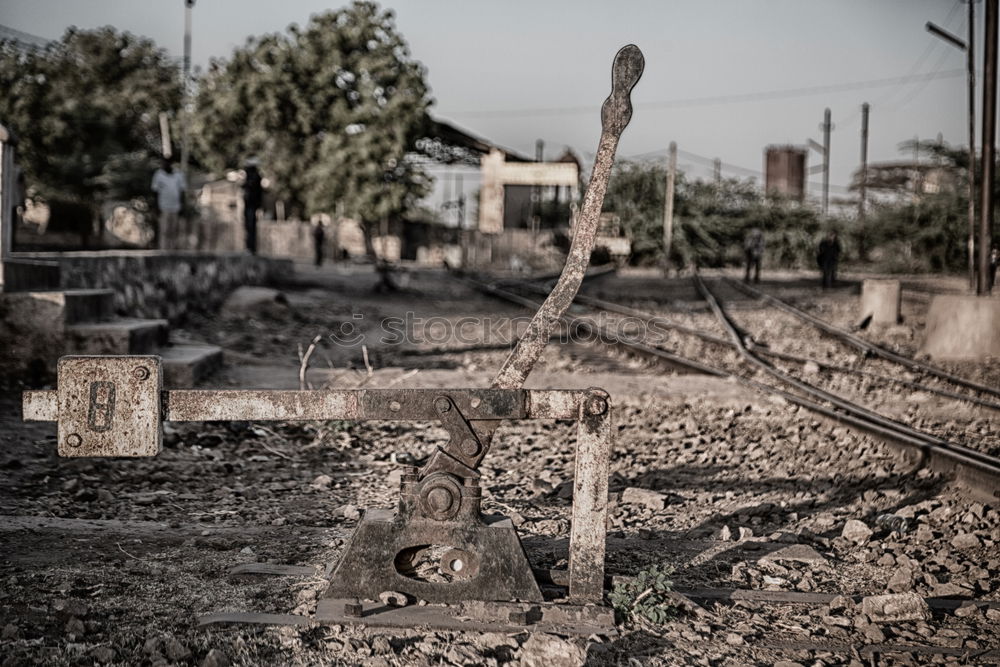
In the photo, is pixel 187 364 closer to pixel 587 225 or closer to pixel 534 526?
pixel 534 526

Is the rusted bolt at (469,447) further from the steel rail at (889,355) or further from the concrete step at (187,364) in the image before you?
the steel rail at (889,355)

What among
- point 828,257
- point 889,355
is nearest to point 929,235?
point 828,257

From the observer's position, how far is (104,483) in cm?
473

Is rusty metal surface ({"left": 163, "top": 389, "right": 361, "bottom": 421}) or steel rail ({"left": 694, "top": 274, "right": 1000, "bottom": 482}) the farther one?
steel rail ({"left": 694, "top": 274, "right": 1000, "bottom": 482})

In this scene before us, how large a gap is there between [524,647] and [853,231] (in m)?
42.9

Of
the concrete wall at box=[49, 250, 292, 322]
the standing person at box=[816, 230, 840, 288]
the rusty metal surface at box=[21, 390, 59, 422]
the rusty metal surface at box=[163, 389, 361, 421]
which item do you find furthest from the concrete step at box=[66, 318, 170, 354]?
the standing person at box=[816, 230, 840, 288]

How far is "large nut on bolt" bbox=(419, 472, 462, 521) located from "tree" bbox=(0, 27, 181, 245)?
92.9ft

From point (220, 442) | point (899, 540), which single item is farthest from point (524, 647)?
point (220, 442)

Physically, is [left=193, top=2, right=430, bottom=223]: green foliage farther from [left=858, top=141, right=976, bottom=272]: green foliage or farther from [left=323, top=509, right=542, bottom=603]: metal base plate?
[left=323, top=509, right=542, bottom=603]: metal base plate

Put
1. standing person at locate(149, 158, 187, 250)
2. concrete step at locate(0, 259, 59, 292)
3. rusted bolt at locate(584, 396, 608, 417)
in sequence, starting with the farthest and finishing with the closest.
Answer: standing person at locate(149, 158, 187, 250) → concrete step at locate(0, 259, 59, 292) → rusted bolt at locate(584, 396, 608, 417)

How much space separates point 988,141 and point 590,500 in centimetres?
1138

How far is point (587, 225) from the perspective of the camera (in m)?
3.10

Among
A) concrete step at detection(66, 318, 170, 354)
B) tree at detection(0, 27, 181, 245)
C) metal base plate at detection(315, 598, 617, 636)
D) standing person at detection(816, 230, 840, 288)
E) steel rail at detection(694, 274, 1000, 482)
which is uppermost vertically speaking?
tree at detection(0, 27, 181, 245)

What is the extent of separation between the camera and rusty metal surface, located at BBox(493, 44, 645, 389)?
9.97ft
